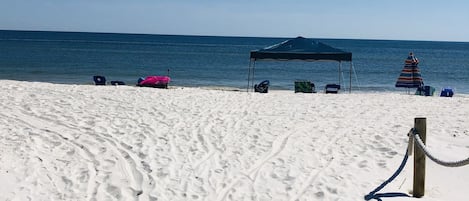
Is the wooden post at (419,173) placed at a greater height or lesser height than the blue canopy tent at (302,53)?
lesser

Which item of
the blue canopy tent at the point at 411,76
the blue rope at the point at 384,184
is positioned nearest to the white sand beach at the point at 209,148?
the blue rope at the point at 384,184

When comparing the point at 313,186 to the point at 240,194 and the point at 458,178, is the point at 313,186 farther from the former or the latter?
the point at 458,178

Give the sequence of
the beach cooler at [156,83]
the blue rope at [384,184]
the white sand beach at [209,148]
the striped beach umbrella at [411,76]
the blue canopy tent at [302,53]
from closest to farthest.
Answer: the blue rope at [384,184] → the white sand beach at [209,148] → the blue canopy tent at [302,53] → the striped beach umbrella at [411,76] → the beach cooler at [156,83]

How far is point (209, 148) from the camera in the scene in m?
7.72

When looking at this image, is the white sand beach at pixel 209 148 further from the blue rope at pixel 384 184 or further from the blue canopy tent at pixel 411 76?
the blue canopy tent at pixel 411 76

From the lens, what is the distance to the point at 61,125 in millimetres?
8695

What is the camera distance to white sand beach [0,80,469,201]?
19.8 feet

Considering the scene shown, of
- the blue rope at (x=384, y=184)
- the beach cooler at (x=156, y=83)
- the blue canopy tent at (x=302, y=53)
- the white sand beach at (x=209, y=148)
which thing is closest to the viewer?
the blue rope at (x=384, y=184)

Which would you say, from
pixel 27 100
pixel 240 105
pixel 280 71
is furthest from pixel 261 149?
pixel 280 71

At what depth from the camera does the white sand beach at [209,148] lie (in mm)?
6031

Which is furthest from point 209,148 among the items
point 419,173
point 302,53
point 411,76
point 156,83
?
point 411,76

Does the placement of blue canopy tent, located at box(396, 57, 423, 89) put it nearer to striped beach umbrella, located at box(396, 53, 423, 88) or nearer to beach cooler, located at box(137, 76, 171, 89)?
striped beach umbrella, located at box(396, 53, 423, 88)

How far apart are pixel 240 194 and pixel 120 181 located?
130cm

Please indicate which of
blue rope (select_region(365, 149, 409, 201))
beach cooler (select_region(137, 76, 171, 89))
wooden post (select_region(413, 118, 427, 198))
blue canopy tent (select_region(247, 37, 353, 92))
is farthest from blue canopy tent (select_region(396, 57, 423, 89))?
wooden post (select_region(413, 118, 427, 198))
